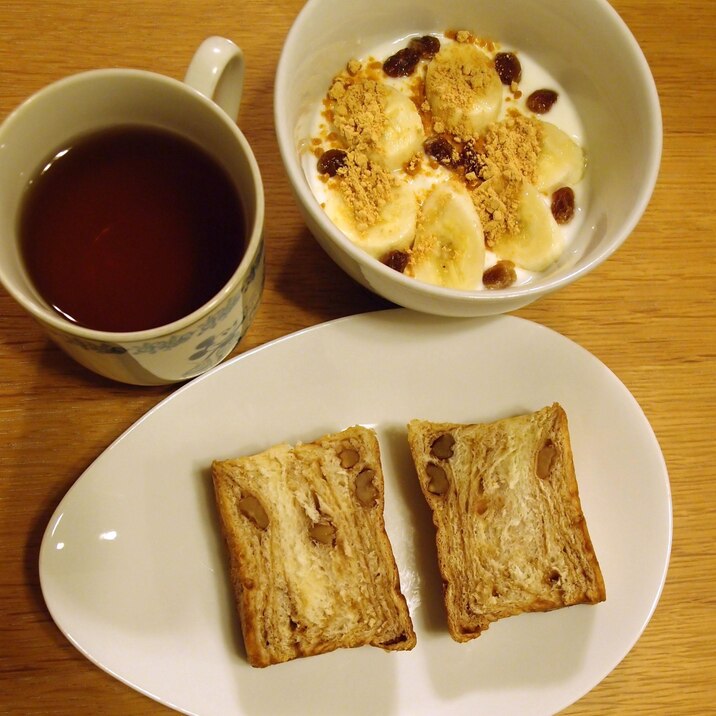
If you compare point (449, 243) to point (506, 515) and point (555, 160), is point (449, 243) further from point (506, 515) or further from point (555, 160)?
point (506, 515)

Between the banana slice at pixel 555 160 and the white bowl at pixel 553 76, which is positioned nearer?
the white bowl at pixel 553 76

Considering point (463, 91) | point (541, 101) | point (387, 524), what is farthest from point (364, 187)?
point (387, 524)

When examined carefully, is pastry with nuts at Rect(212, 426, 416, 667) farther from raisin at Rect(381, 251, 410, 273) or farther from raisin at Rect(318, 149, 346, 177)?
raisin at Rect(318, 149, 346, 177)

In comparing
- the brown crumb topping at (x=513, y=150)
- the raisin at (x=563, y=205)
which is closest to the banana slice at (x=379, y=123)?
the brown crumb topping at (x=513, y=150)

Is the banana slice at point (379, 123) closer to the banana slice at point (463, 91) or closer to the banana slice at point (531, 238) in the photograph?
the banana slice at point (463, 91)

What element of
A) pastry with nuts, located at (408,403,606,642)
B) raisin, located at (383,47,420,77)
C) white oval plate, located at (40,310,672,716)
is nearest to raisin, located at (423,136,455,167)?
raisin, located at (383,47,420,77)

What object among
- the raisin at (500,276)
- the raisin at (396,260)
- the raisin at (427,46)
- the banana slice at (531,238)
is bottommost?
the raisin at (500,276)
